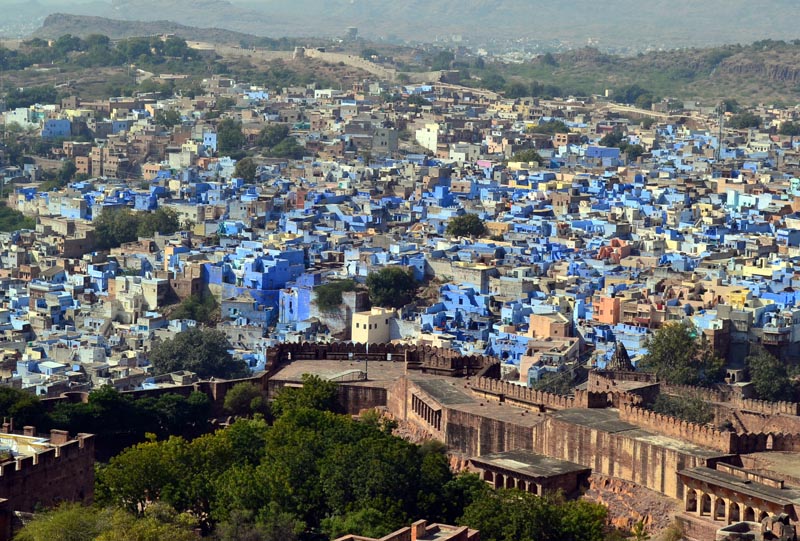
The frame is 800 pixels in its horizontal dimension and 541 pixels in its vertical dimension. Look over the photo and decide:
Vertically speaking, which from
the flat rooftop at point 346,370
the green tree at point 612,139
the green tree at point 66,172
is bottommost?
the green tree at point 66,172

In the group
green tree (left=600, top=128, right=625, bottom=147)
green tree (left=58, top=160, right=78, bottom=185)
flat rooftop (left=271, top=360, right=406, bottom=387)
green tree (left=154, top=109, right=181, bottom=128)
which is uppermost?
flat rooftop (left=271, top=360, right=406, bottom=387)

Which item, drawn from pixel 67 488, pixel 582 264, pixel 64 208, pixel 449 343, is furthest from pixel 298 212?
pixel 67 488

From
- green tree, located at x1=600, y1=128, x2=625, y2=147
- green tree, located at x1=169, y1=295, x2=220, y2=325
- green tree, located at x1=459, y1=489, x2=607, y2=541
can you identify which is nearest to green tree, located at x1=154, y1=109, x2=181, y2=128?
green tree, located at x1=600, y1=128, x2=625, y2=147

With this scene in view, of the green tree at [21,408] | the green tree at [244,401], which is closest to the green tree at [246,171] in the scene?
the green tree at [244,401]

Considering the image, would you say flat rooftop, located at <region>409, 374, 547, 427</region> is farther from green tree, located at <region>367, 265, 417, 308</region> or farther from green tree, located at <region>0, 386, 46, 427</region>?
green tree, located at <region>367, 265, 417, 308</region>

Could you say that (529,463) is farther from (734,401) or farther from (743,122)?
(743,122)

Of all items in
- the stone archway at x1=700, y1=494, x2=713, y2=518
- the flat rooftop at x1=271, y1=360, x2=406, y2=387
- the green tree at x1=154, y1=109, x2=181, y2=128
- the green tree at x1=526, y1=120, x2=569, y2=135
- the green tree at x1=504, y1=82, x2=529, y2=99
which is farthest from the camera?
the green tree at x1=504, y1=82, x2=529, y2=99

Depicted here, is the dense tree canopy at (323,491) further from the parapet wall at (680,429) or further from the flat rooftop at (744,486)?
the parapet wall at (680,429)

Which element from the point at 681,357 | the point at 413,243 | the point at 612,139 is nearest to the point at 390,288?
the point at 413,243
